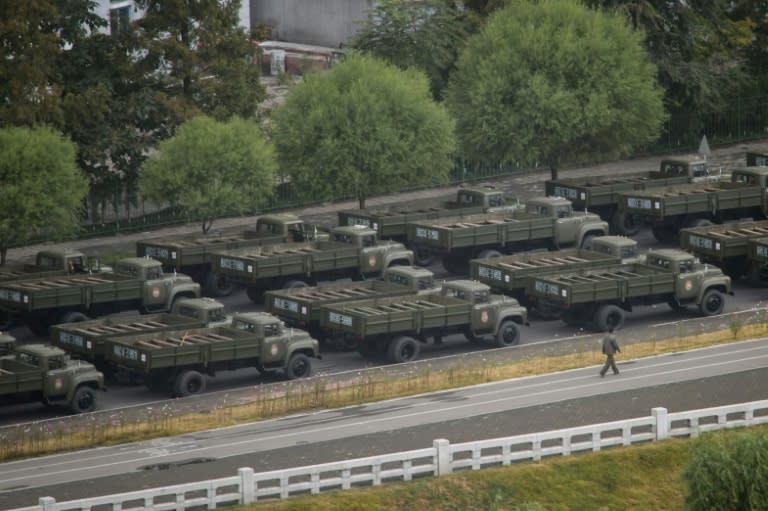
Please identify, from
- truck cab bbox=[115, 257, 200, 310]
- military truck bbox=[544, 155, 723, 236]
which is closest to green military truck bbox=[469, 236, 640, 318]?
military truck bbox=[544, 155, 723, 236]

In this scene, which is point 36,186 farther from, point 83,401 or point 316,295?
point 83,401

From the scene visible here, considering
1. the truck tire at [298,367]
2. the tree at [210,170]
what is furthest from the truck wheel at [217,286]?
the truck tire at [298,367]

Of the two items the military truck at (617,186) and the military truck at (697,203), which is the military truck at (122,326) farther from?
the military truck at (617,186)

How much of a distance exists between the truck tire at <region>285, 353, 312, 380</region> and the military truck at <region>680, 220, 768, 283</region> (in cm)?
1457

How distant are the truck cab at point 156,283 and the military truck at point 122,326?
223 centimetres

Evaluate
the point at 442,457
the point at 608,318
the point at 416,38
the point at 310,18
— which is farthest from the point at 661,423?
the point at 310,18

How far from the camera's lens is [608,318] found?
49.2 metres

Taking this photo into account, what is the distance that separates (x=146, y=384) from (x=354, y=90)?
1902 cm

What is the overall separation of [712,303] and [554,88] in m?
15.5

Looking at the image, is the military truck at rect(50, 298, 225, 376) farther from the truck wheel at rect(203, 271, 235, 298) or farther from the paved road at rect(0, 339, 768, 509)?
the paved road at rect(0, 339, 768, 509)

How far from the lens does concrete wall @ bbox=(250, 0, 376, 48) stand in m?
91.1

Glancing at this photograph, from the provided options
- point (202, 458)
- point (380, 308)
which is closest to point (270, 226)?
point (380, 308)

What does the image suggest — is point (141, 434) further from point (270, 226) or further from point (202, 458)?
point (270, 226)

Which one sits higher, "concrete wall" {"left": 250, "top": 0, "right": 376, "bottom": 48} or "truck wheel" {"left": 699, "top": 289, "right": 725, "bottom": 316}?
"concrete wall" {"left": 250, "top": 0, "right": 376, "bottom": 48}
